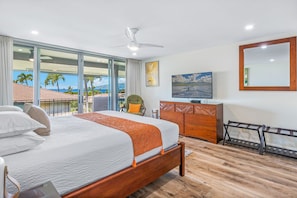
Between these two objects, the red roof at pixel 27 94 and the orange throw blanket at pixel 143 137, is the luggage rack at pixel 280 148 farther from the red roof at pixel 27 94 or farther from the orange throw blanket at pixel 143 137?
the red roof at pixel 27 94

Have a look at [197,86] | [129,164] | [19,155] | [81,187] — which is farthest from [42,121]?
[197,86]

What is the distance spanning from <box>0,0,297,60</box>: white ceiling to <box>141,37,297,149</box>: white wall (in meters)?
0.58

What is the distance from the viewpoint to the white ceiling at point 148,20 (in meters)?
2.24

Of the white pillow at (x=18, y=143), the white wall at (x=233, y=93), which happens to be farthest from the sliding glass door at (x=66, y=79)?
the white pillow at (x=18, y=143)

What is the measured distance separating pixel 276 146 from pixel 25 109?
14.6ft

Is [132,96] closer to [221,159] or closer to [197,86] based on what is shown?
[197,86]

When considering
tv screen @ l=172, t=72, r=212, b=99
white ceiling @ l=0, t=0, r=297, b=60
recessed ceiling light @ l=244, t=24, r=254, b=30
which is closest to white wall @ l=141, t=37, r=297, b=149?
tv screen @ l=172, t=72, r=212, b=99

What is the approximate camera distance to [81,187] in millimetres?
1445

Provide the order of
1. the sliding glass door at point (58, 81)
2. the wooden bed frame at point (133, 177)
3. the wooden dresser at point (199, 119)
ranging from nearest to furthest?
the wooden bed frame at point (133, 177), the wooden dresser at point (199, 119), the sliding glass door at point (58, 81)

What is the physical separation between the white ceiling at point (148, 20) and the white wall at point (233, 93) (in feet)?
1.91

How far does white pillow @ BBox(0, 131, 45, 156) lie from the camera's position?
1.26m

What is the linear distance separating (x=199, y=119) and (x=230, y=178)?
1.88m

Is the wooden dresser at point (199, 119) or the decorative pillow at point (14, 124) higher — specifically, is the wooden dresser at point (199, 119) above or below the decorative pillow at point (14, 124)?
below

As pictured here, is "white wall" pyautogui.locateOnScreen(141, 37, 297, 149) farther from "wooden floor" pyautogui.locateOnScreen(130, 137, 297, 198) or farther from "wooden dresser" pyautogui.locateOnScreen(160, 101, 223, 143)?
"wooden floor" pyautogui.locateOnScreen(130, 137, 297, 198)
